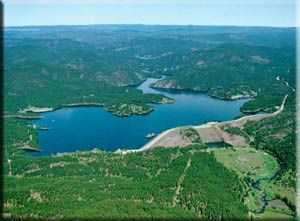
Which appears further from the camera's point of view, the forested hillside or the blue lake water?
the blue lake water

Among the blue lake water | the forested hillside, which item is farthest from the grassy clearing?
the blue lake water

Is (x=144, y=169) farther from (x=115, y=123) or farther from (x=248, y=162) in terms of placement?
(x=115, y=123)

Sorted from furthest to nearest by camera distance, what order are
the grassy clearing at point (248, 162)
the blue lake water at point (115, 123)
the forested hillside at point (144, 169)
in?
the blue lake water at point (115, 123) → the grassy clearing at point (248, 162) → the forested hillside at point (144, 169)

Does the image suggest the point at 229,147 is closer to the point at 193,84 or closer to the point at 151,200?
the point at 151,200

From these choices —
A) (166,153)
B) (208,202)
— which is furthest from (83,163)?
(208,202)

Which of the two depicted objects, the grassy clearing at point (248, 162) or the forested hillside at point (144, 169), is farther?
the grassy clearing at point (248, 162)

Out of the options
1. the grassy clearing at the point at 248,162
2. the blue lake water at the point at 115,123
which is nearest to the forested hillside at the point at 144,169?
the grassy clearing at the point at 248,162

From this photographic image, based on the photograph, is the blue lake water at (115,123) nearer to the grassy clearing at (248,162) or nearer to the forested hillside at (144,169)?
the forested hillside at (144,169)

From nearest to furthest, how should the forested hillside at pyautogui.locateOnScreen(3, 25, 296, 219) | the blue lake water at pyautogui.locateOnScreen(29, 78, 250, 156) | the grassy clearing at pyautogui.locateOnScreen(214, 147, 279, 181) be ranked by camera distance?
the forested hillside at pyautogui.locateOnScreen(3, 25, 296, 219) → the grassy clearing at pyautogui.locateOnScreen(214, 147, 279, 181) → the blue lake water at pyautogui.locateOnScreen(29, 78, 250, 156)

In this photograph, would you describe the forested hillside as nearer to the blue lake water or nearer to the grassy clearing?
the grassy clearing
